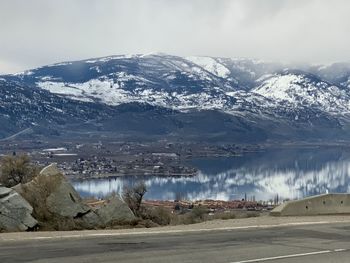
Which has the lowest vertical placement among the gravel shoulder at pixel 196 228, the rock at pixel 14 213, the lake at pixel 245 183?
the lake at pixel 245 183

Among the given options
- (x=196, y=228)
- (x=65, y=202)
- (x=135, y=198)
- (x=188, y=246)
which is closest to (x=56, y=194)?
(x=65, y=202)

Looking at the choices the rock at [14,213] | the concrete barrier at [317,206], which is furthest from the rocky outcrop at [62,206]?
the concrete barrier at [317,206]

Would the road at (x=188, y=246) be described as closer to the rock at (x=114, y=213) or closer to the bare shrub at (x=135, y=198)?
the rock at (x=114, y=213)

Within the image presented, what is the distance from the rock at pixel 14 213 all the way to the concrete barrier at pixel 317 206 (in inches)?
310

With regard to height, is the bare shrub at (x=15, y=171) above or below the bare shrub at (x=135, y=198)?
above

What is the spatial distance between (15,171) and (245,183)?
297 ft

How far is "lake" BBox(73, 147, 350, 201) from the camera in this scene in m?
93.6

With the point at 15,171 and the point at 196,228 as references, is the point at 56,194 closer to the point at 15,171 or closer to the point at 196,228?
the point at 196,228

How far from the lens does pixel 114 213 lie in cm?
1789

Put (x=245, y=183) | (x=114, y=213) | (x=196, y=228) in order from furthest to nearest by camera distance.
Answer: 1. (x=245, y=183)
2. (x=114, y=213)
3. (x=196, y=228)

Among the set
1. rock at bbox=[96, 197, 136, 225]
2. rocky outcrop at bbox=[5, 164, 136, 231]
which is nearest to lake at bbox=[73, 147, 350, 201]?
rock at bbox=[96, 197, 136, 225]

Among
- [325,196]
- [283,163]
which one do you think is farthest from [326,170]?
[325,196]

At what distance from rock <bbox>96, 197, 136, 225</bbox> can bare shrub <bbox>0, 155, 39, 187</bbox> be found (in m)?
7.70

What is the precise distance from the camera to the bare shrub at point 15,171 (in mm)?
25141
